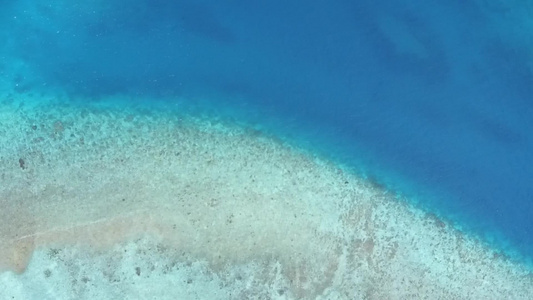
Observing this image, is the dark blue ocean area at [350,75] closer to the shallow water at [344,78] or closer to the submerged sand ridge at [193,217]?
the shallow water at [344,78]

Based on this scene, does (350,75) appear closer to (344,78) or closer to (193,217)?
(344,78)

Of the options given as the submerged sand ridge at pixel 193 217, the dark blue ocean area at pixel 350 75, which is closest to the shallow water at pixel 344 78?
the dark blue ocean area at pixel 350 75

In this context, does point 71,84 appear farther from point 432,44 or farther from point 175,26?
point 432,44

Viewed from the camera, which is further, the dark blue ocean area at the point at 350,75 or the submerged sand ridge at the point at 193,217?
the dark blue ocean area at the point at 350,75

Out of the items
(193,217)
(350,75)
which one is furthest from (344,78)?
(193,217)

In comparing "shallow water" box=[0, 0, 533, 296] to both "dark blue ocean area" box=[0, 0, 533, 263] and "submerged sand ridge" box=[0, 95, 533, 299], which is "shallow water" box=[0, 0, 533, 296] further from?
"submerged sand ridge" box=[0, 95, 533, 299]

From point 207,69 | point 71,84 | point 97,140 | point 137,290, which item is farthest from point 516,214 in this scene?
point 71,84
